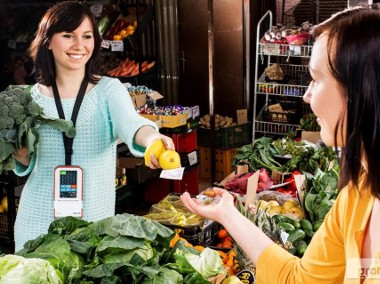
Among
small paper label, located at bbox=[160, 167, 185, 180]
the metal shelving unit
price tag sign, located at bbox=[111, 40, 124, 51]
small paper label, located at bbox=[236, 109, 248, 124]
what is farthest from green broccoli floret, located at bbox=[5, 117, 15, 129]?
small paper label, located at bbox=[236, 109, 248, 124]

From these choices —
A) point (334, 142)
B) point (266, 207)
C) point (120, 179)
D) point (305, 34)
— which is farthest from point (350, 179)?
point (305, 34)

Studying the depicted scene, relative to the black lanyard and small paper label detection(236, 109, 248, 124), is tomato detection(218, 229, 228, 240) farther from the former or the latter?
small paper label detection(236, 109, 248, 124)

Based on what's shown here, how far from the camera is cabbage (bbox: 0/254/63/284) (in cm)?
177

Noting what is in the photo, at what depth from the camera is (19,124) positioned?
2.54 m

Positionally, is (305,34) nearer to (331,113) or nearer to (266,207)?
(266,207)

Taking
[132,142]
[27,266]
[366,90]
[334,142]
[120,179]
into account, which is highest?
[366,90]

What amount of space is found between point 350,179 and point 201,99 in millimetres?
6421

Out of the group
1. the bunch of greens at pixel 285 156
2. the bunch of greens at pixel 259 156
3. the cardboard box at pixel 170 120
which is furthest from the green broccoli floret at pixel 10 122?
the cardboard box at pixel 170 120

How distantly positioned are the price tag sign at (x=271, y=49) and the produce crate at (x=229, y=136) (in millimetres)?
951

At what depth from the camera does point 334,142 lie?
136cm

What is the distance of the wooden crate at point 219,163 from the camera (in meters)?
6.71

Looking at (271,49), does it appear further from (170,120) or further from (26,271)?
(26,271)

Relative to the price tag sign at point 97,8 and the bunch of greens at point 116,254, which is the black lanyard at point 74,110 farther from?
the price tag sign at point 97,8

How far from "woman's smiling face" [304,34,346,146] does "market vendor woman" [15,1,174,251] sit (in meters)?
1.33
